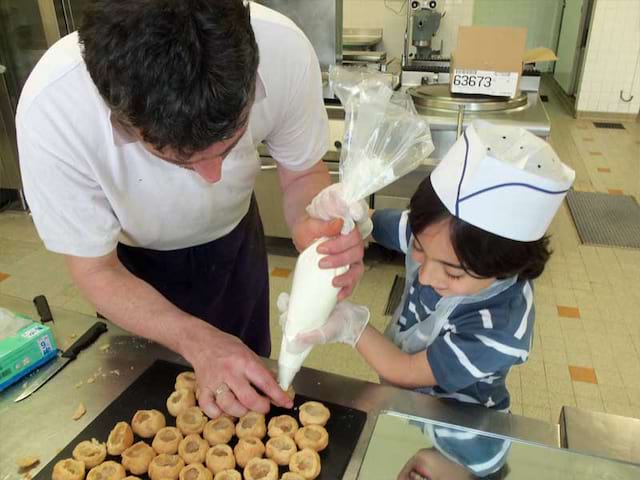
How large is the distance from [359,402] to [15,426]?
52 cm

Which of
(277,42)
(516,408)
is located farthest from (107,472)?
(516,408)

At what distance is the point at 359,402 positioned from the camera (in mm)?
818

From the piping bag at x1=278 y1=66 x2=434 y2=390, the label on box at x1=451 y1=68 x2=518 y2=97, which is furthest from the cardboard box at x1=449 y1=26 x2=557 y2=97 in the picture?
the piping bag at x1=278 y1=66 x2=434 y2=390

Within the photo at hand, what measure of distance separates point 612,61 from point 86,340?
4.95 m

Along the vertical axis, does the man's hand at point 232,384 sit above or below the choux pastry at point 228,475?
above

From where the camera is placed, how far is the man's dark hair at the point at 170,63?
542mm

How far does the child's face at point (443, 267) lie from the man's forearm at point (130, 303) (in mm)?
378

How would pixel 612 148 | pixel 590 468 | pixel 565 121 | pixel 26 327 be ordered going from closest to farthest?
pixel 590 468, pixel 26 327, pixel 612 148, pixel 565 121

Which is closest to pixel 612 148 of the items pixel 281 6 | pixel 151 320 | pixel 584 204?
pixel 584 204

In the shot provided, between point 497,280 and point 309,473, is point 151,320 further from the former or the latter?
point 497,280

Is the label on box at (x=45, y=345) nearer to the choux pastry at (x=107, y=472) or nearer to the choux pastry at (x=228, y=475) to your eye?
the choux pastry at (x=107, y=472)

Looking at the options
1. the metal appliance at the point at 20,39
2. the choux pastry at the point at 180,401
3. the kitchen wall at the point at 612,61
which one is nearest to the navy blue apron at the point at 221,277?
the choux pastry at the point at 180,401

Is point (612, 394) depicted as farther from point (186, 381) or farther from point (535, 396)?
point (186, 381)

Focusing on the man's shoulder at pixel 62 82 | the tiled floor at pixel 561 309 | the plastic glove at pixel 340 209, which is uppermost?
the man's shoulder at pixel 62 82
